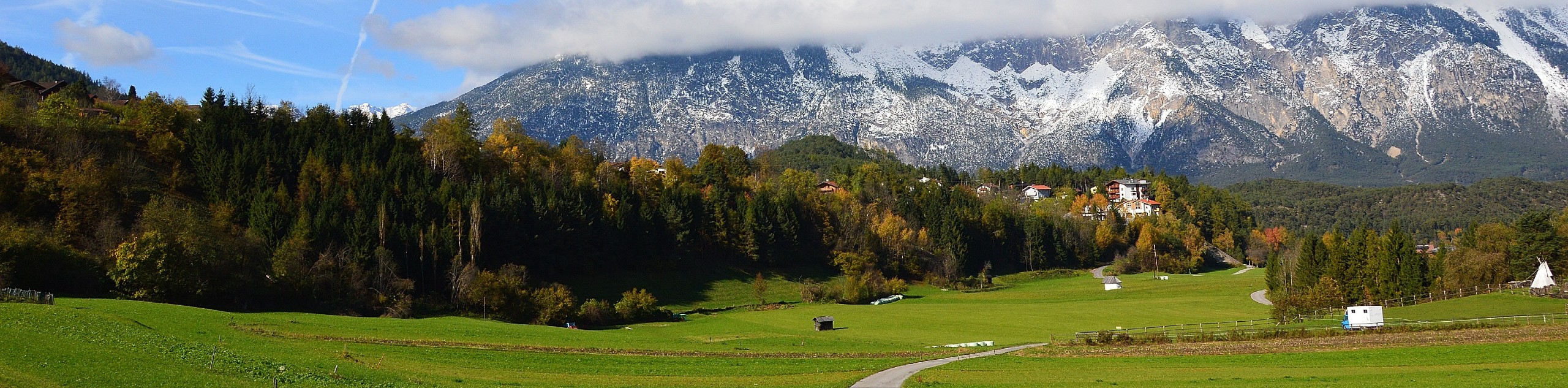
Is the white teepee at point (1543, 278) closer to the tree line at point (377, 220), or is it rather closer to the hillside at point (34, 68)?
the tree line at point (377, 220)

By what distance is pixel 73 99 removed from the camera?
8531 cm

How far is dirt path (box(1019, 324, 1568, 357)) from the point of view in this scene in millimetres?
48531

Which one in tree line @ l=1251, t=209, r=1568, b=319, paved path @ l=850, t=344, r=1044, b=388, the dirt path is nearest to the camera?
paved path @ l=850, t=344, r=1044, b=388

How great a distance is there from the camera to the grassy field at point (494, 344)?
1196 inches

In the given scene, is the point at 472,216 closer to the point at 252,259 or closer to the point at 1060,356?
the point at 252,259

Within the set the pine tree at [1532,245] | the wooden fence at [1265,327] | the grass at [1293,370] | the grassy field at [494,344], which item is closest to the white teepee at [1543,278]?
the wooden fence at [1265,327]

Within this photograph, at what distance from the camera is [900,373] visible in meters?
43.1

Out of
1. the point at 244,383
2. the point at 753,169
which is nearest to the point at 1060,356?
the point at 244,383

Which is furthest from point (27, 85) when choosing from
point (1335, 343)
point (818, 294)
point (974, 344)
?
point (1335, 343)

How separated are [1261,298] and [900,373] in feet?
236

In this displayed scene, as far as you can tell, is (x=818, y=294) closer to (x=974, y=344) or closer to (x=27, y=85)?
(x=974, y=344)

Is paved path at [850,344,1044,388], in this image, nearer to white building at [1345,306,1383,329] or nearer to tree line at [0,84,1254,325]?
white building at [1345,306,1383,329]

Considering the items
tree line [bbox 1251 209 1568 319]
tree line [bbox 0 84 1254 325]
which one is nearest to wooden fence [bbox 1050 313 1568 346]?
tree line [bbox 1251 209 1568 319]

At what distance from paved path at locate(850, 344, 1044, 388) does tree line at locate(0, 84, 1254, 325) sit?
36154 millimetres
